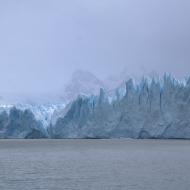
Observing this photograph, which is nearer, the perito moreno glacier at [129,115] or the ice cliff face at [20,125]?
the perito moreno glacier at [129,115]

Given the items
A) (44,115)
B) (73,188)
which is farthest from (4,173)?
(44,115)

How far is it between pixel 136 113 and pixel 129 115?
67cm

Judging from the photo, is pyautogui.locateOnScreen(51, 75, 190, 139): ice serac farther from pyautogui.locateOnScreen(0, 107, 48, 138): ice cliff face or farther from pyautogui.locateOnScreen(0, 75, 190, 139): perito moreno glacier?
pyautogui.locateOnScreen(0, 107, 48, 138): ice cliff face

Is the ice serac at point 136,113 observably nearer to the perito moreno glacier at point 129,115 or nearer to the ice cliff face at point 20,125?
the perito moreno glacier at point 129,115

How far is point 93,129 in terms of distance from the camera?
166 ft

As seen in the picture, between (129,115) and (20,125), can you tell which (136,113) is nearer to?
(129,115)

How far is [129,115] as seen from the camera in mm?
48531

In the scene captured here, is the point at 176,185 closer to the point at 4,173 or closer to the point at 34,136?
the point at 4,173

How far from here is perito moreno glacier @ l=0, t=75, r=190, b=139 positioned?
155 ft

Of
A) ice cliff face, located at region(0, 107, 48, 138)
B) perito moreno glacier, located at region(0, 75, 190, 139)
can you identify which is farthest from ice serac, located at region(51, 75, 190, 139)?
ice cliff face, located at region(0, 107, 48, 138)

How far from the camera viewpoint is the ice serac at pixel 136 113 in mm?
47062

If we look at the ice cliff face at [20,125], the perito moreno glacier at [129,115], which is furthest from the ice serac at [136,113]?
the ice cliff face at [20,125]

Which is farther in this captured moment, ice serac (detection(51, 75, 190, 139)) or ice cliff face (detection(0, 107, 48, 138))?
ice cliff face (detection(0, 107, 48, 138))

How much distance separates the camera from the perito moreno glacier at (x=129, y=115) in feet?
155
